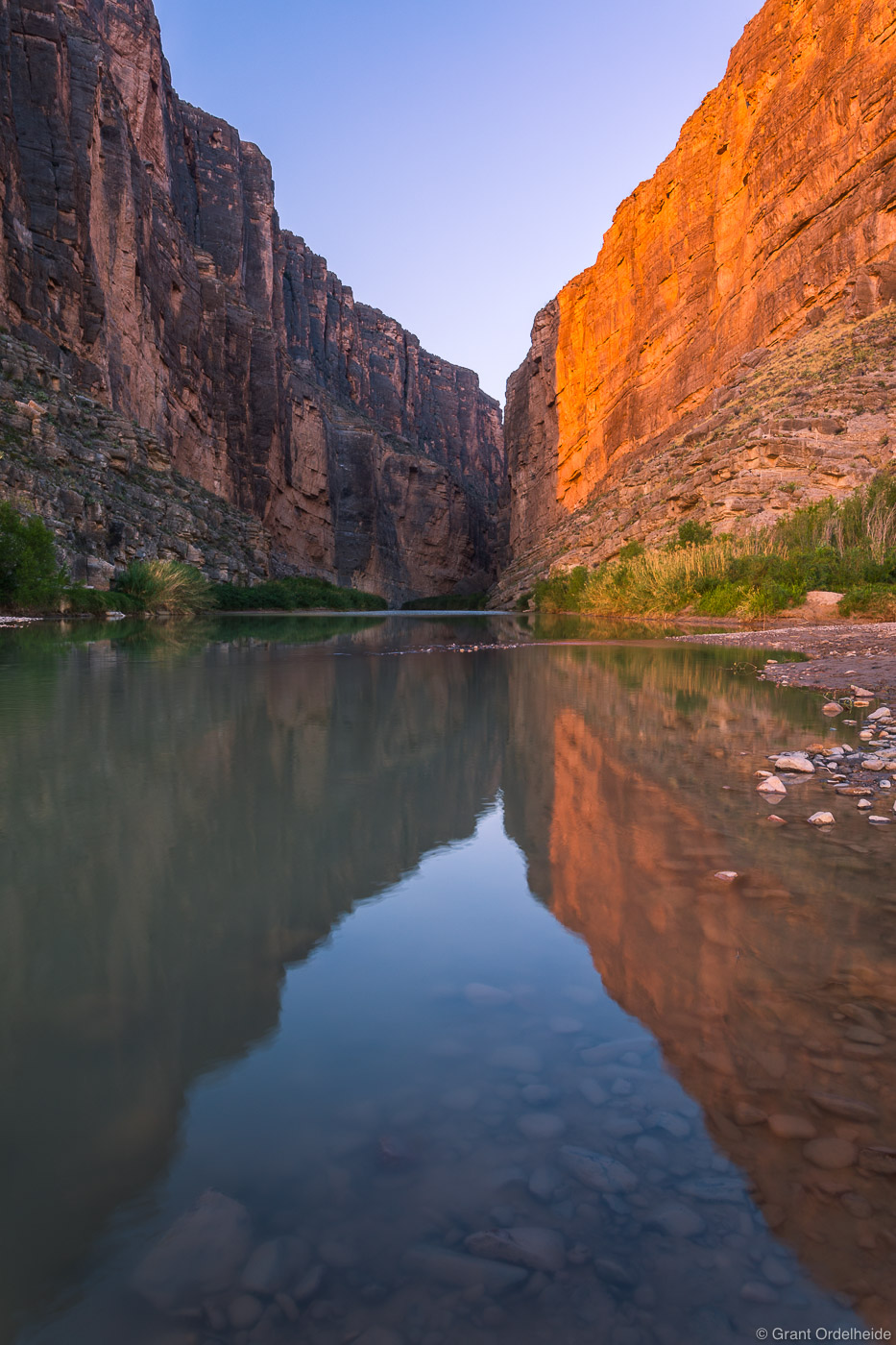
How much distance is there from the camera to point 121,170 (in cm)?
3750

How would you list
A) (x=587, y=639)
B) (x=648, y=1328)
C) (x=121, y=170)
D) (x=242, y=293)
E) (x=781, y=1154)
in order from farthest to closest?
(x=242, y=293)
(x=121, y=170)
(x=587, y=639)
(x=781, y=1154)
(x=648, y=1328)

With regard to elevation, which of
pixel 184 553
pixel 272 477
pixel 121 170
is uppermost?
pixel 121 170

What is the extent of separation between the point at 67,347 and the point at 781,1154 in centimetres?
3812

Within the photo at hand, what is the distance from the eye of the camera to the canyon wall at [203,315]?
32.6 metres

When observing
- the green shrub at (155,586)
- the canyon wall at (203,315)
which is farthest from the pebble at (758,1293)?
the canyon wall at (203,315)

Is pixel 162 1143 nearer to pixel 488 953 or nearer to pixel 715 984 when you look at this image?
pixel 488 953

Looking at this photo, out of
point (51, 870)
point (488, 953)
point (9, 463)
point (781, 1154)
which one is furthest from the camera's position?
point (9, 463)

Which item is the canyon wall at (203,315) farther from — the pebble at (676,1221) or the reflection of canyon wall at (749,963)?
the pebble at (676,1221)

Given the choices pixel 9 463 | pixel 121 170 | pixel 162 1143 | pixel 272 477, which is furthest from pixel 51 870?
pixel 272 477

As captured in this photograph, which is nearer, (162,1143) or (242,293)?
(162,1143)

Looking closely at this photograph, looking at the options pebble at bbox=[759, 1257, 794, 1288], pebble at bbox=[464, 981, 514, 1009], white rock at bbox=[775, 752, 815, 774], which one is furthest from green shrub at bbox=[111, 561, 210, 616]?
pebble at bbox=[759, 1257, 794, 1288]

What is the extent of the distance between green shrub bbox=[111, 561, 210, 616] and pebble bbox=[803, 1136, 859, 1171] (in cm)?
2499

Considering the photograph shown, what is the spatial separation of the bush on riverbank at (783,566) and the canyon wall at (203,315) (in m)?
26.1

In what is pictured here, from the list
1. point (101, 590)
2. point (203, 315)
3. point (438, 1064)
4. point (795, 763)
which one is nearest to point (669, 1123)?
point (438, 1064)
